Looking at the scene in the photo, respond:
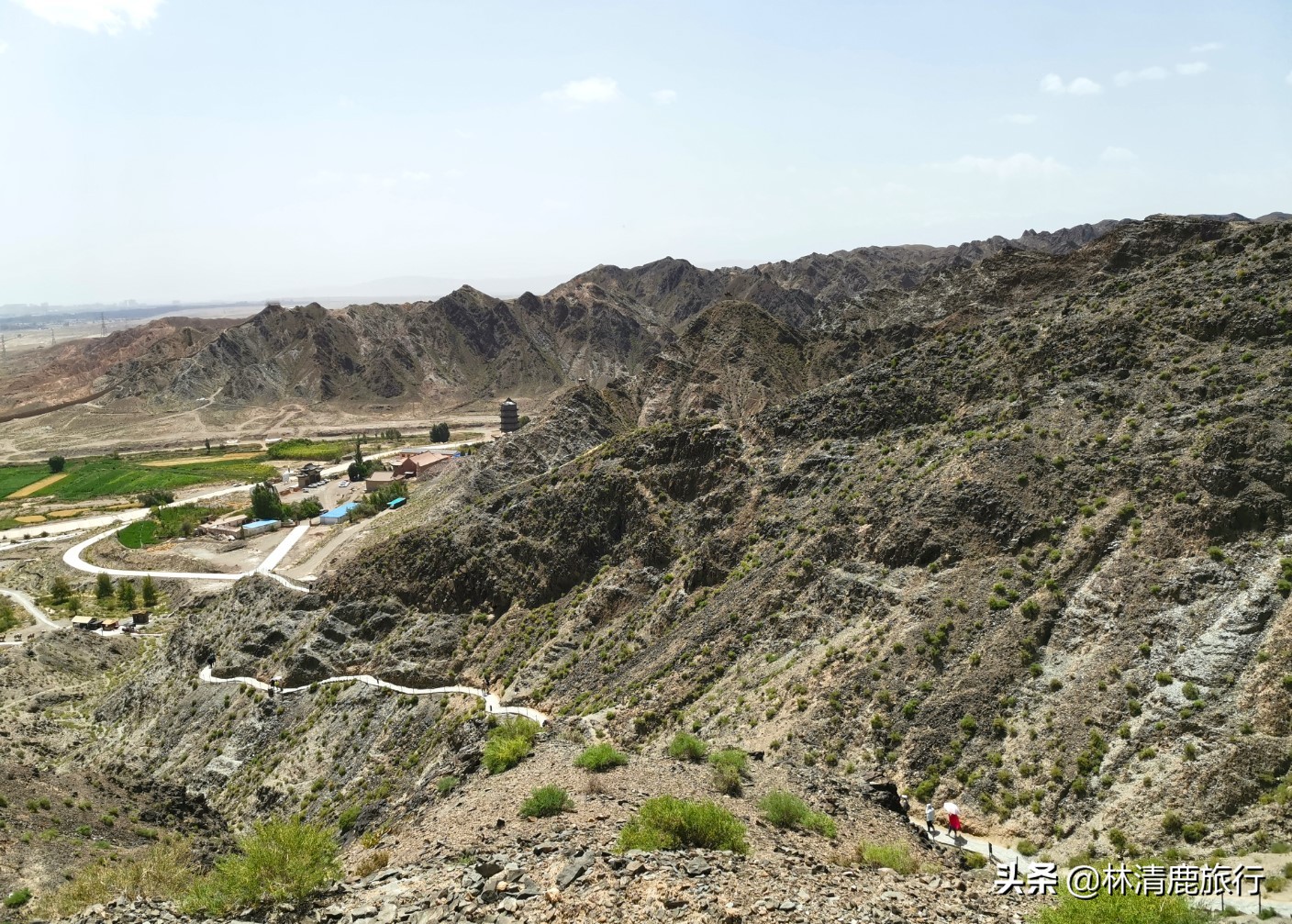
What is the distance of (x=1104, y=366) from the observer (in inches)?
1164

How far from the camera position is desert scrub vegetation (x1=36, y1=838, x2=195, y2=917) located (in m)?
17.8

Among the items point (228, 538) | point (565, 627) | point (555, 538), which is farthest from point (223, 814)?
point (228, 538)

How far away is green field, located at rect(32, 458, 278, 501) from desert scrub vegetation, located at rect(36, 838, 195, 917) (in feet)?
316

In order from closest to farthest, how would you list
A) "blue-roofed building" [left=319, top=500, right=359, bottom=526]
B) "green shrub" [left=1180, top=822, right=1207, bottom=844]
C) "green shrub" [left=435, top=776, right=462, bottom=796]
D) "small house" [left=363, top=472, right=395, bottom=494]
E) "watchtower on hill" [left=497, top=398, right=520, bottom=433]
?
"green shrub" [left=1180, top=822, right=1207, bottom=844] → "green shrub" [left=435, top=776, right=462, bottom=796] → "blue-roofed building" [left=319, top=500, right=359, bottom=526] → "small house" [left=363, top=472, right=395, bottom=494] → "watchtower on hill" [left=497, top=398, right=520, bottom=433]

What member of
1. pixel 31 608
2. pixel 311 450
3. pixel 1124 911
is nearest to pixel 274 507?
pixel 31 608

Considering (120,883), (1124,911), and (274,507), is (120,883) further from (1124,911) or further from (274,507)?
(274,507)

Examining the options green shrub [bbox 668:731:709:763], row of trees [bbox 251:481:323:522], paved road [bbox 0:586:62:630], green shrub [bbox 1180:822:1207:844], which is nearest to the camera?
green shrub [bbox 1180:822:1207:844]

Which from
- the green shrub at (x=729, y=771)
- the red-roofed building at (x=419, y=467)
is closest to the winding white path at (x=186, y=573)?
the red-roofed building at (x=419, y=467)

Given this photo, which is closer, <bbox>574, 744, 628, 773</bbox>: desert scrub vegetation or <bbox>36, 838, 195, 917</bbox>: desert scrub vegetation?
<bbox>36, 838, 195, 917</bbox>: desert scrub vegetation

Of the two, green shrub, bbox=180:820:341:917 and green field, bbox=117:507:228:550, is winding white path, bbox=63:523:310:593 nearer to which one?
green field, bbox=117:507:228:550

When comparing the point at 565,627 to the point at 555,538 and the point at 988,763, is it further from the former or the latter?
the point at 988,763

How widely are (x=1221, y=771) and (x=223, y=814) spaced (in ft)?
109

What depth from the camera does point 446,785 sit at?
23.4 metres

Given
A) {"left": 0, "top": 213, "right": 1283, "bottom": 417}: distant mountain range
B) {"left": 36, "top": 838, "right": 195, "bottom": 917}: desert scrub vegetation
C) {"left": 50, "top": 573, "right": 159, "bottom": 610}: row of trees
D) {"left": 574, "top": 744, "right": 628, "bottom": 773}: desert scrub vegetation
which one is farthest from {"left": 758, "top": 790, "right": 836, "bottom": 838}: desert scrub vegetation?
{"left": 0, "top": 213, "right": 1283, "bottom": 417}: distant mountain range
